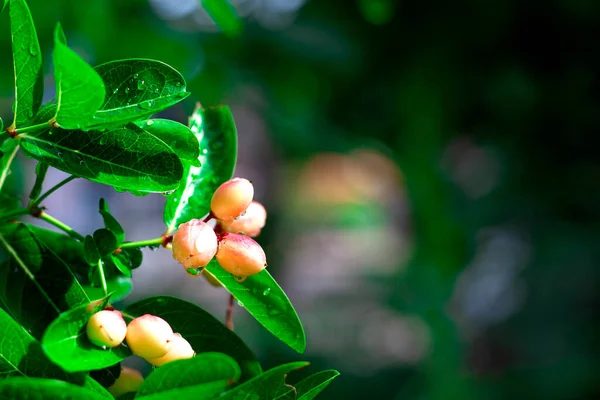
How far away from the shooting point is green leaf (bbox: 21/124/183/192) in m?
0.40

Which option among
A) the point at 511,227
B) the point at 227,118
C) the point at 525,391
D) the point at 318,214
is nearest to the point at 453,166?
the point at 511,227

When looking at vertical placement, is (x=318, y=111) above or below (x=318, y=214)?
below

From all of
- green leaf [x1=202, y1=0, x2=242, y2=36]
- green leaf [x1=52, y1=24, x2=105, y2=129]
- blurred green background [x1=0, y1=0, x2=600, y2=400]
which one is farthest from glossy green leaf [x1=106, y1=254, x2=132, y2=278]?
blurred green background [x1=0, y1=0, x2=600, y2=400]

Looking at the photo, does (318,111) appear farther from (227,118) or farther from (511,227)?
(227,118)

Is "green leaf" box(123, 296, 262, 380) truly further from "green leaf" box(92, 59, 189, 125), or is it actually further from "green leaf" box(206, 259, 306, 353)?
"green leaf" box(92, 59, 189, 125)

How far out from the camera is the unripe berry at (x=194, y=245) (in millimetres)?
418

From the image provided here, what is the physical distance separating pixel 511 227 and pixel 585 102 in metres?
0.56

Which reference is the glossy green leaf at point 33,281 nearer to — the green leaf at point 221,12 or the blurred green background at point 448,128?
the green leaf at point 221,12

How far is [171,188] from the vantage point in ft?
1.33

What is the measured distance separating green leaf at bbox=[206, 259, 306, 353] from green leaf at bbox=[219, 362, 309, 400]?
1.6 inches

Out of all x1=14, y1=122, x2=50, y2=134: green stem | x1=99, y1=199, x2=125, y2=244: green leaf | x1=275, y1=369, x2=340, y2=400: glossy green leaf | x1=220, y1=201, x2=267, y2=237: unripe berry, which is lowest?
x1=275, y1=369, x2=340, y2=400: glossy green leaf

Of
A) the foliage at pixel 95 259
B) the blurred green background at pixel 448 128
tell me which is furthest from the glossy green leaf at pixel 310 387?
the blurred green background at pixel 448 128

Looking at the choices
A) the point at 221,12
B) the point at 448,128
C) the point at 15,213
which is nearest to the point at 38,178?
the point at 15,213

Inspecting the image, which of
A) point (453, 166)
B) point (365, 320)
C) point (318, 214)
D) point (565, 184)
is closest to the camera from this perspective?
point (565, 184)
